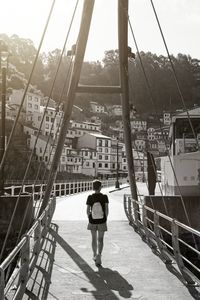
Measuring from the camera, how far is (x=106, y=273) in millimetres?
7910

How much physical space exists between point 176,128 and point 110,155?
9461 cm

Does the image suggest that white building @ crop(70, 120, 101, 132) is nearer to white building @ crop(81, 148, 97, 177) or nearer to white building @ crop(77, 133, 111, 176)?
white building @ crop(77, 133, 111, 176)

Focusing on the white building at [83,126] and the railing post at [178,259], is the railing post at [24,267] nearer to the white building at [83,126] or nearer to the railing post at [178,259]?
the railing post at [178,259]

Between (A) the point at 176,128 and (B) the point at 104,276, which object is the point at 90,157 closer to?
(A) the point at 176,128

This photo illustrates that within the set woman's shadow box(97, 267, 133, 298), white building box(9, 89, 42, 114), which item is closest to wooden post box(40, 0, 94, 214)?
woman's shadow box(97, 267, 133, 298)

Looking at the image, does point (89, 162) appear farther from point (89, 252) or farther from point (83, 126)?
point (89, 252)

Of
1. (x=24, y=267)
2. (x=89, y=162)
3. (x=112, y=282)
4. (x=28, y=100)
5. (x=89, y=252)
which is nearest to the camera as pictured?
(x=24, y=267)

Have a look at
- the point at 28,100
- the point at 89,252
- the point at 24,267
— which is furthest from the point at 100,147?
the point at 24,267

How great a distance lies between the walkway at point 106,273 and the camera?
21.1ft

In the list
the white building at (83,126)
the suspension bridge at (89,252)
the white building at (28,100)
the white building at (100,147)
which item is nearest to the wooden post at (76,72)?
the suspension bridge at (89,252)

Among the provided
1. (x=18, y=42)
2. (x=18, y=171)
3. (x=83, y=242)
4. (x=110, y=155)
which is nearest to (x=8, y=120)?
(x=18, y=171)

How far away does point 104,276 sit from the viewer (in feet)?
25.1

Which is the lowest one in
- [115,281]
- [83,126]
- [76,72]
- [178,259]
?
[115,281]

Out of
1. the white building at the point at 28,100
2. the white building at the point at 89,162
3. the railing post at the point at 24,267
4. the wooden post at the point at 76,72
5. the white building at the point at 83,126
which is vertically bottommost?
the railing post at the point at 24,267
